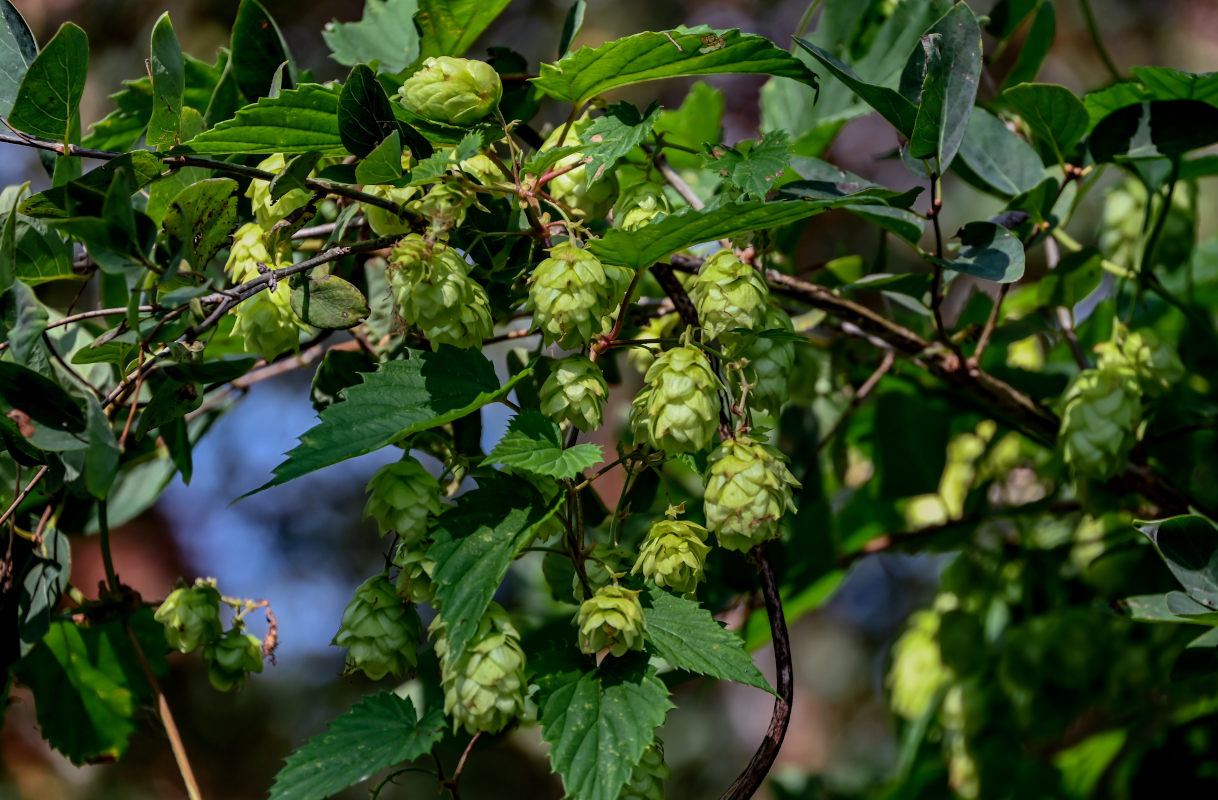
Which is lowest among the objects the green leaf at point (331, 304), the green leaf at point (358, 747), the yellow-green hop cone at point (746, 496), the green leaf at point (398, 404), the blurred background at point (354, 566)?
the blurred background at point (354, 566)

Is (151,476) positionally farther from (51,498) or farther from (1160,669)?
(1160,669)

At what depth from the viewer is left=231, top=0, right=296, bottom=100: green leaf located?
0.79 metres

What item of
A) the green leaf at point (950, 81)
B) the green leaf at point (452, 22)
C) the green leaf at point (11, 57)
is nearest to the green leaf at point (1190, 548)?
the green leaf at point (950, 81)

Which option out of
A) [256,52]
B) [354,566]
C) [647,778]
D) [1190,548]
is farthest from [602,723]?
[354,566]

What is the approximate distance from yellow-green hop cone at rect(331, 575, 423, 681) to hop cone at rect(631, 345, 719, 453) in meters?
0.20

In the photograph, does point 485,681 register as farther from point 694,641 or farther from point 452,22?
point 452,22

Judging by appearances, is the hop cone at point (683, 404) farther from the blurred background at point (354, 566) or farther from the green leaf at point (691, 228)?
the blurred background at point (354, 566)

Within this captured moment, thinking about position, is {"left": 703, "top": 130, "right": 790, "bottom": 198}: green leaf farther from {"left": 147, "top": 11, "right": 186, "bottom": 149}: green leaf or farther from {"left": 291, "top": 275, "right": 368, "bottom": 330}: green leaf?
{"left": 147, "top": 11, "right": 186, "bottom": 149}: green leaf

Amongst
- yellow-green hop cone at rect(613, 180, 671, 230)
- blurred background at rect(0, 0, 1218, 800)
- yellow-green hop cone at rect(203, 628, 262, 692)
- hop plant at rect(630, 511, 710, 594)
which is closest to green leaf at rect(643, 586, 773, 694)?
hop plant at rect(630, 511, 710, 594)

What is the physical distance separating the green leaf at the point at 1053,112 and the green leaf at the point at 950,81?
0.33 ft

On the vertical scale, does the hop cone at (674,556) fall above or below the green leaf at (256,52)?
below

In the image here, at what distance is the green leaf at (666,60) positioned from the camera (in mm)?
616

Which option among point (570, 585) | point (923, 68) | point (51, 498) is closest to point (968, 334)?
point (923, 68)

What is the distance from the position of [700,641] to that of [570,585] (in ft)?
0.60
